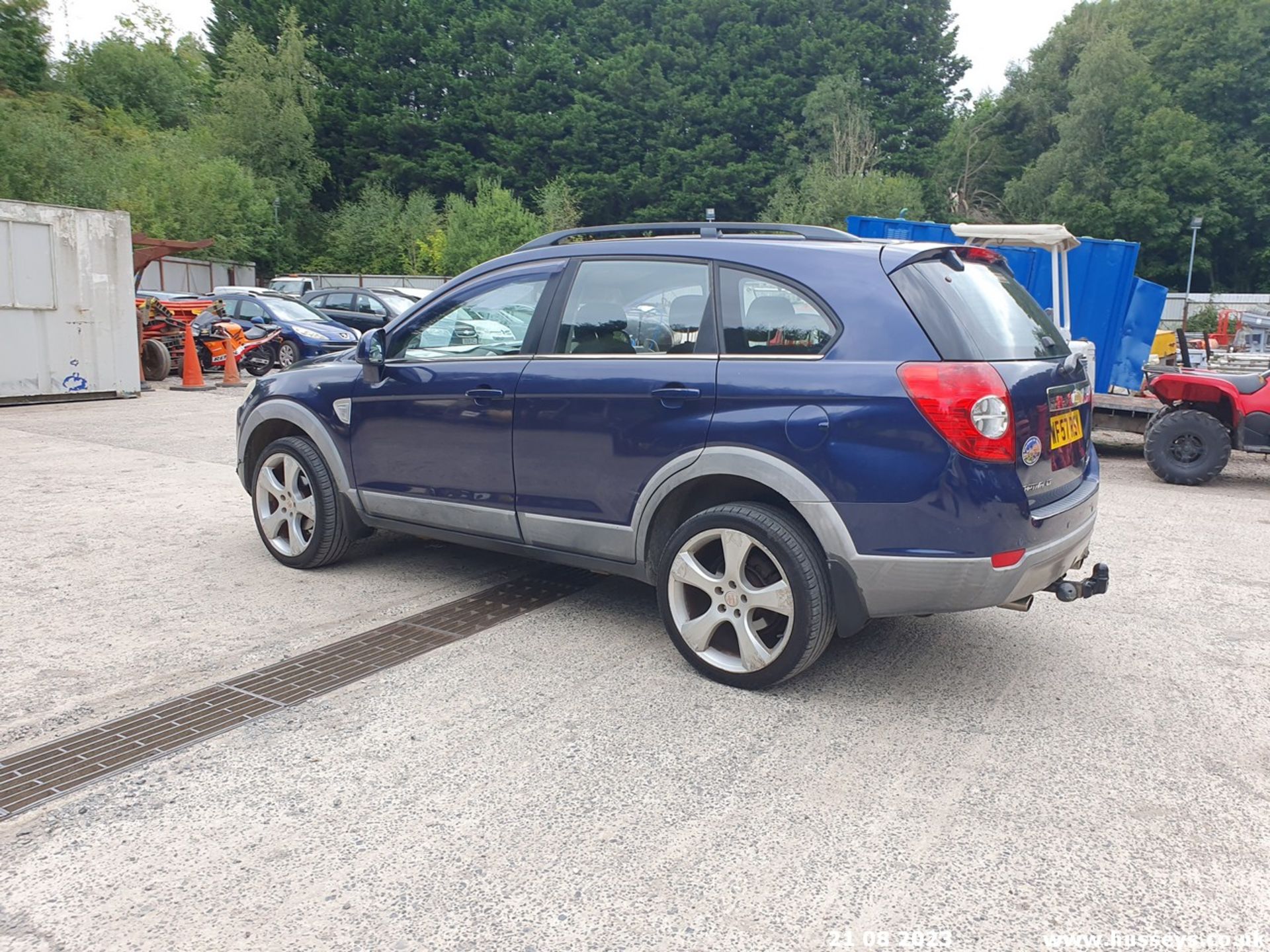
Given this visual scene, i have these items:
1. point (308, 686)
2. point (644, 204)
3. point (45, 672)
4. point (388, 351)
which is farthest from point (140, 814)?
point (644, 204)

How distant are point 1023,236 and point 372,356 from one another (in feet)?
28.3

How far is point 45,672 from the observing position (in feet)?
13.2

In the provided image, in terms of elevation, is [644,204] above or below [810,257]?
above

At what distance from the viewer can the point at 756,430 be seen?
379cm

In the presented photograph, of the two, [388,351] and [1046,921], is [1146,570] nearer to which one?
[1046,921]

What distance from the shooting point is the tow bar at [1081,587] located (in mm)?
3902

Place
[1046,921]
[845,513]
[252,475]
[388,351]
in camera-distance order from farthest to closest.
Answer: [252,475] → [388,351] → [845,513] → [1046,921]

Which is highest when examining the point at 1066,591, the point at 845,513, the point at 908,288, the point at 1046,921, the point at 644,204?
the point at 644,204

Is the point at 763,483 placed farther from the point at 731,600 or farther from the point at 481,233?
the point at 481,233

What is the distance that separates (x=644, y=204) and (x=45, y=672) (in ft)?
194

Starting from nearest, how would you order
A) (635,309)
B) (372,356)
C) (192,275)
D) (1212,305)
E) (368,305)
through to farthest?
1. (635,309)
2. (372,356)
3. (368,305)
4. (1212,305)
5. (192,275)

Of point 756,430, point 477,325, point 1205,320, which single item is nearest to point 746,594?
point 756,430

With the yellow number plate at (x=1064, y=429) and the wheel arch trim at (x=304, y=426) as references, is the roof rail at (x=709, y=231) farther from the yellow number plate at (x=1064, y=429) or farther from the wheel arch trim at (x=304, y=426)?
the wheel arch trim at (x=304, y=426)
